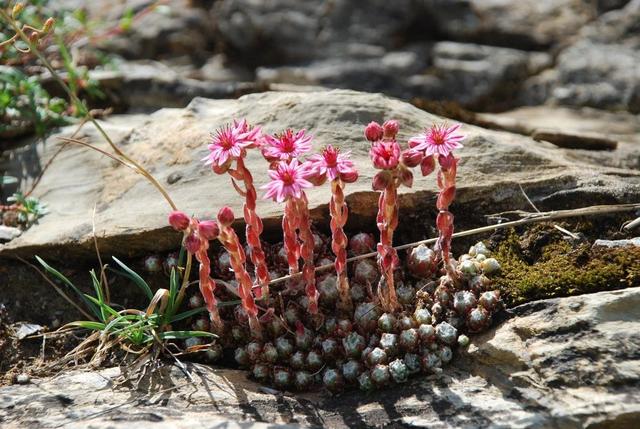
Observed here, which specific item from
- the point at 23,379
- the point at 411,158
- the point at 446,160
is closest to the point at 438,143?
the point at 446,160

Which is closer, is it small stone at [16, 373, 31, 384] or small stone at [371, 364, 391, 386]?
small stone at [371, 364, 391, 386]

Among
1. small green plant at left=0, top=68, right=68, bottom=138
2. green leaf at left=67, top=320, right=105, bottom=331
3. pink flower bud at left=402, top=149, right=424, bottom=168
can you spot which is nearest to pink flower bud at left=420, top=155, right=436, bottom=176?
pink flower bud at left=402, top=149, right=424, bottom=168

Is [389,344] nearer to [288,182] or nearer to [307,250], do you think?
[307,250]

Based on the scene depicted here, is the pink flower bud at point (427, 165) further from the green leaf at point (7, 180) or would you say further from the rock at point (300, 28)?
the rock at point (300, 28)

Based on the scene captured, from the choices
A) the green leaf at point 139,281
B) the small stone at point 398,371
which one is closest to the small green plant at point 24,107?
the green leaf at point 139,281

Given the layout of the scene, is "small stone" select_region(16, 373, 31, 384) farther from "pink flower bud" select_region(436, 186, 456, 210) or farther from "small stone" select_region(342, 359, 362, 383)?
"pink flower bud" select_region(436, 186, 456, 210)

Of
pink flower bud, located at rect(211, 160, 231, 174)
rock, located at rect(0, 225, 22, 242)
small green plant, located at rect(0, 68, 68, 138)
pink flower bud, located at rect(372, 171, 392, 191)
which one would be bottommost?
rock, located at rect(0, 225, 22, 242)
